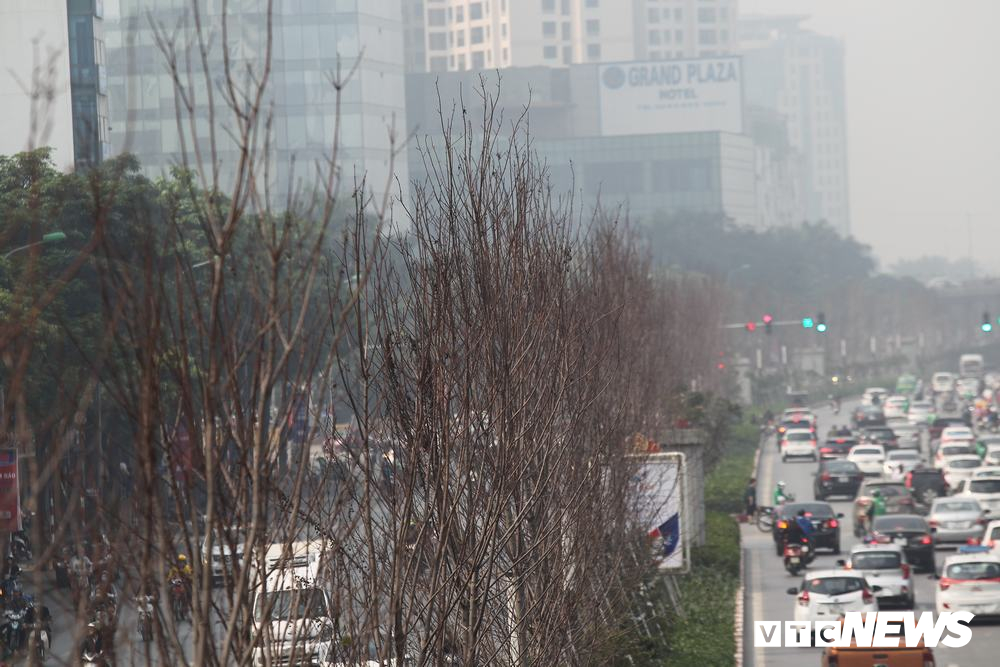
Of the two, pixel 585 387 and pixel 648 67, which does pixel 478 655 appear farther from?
pixel 648 67

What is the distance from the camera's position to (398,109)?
108250 mm

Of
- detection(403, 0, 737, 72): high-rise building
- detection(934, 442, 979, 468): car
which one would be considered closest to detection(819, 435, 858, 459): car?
detection(934, 442, 979, 468): car

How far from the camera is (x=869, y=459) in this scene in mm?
53062

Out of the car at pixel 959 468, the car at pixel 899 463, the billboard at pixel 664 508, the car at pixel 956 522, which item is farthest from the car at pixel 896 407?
the billboard at pixel 664 508

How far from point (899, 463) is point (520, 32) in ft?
386

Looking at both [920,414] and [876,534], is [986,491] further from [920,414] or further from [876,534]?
[920,414]

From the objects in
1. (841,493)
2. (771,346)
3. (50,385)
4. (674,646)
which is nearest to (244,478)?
(674,646)

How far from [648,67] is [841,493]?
358 feet

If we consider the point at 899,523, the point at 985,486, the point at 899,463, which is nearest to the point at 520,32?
the point at 899,463

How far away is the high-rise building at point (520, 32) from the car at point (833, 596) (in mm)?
132251

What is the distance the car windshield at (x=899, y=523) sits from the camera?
106 feet

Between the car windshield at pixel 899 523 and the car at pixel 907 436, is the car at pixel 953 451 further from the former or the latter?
the car windshield at pixel 899 523

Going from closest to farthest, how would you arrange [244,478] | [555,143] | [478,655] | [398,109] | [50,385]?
[244,478] → [478,655] → [50,385] → [398,109] → [555,143]

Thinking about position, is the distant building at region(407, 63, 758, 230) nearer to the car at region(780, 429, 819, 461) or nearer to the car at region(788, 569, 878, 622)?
the car at region(780, 429, 819, 461)
